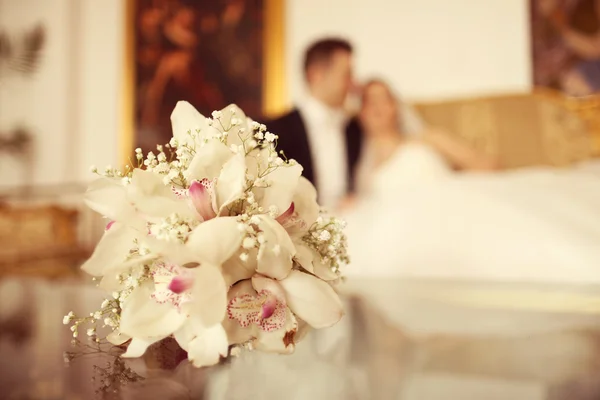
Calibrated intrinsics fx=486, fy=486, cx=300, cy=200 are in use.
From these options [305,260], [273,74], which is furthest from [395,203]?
[273,74]

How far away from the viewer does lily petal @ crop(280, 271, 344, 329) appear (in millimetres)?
437

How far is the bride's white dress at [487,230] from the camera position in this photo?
3.81 feet

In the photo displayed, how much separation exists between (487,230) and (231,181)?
97 cm

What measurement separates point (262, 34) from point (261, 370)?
3492 millimetres

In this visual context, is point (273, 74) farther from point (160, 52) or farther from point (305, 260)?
point (305, 260)

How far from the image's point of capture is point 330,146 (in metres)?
2.93

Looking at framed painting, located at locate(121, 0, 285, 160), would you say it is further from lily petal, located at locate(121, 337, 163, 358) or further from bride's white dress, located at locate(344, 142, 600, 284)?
lily petal, located at locate(121, 337, 163, 358)

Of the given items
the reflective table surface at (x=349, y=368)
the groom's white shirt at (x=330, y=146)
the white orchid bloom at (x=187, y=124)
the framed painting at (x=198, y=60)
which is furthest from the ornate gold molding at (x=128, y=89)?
the white orchid bloom at (x=187, y=124)

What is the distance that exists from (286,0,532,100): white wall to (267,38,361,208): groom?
1.47ft

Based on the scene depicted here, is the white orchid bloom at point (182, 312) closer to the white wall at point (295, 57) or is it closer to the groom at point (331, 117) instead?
the groom at point (331, 117)

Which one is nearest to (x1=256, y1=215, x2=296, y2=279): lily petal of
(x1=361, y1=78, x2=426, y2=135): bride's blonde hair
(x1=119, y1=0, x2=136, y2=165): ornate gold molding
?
(x1=361, y1=78, x2=426, y2=135): bride's blonde hair

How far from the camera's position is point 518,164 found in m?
2.89

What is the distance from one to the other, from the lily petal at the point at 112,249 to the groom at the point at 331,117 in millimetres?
2233

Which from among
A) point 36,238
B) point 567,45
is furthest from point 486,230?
point 36,238
